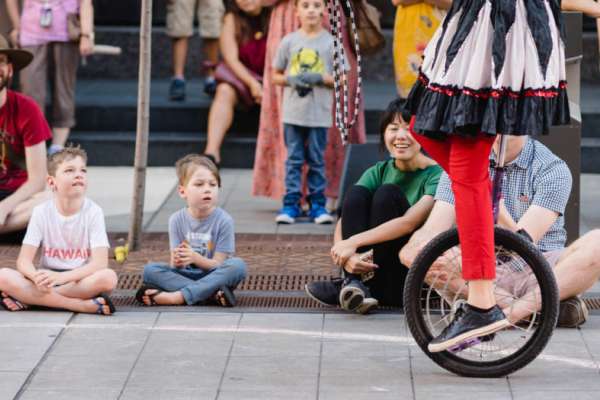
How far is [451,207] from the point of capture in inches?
252

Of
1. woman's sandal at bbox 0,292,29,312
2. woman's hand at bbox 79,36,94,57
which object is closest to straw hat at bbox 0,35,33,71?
woman's sandal at bbox 0,292,29,312

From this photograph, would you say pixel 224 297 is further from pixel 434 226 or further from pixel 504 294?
pixel 504 294

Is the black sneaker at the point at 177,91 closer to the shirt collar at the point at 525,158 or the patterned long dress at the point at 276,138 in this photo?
the patterned long dress at the point at 276,138

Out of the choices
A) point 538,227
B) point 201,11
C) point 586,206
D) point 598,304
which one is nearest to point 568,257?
point 538,227

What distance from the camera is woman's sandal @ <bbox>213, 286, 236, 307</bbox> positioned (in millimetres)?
6855

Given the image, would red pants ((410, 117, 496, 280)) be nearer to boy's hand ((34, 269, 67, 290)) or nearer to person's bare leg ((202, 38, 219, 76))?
boy's hand ((34, 269, 67, 290))

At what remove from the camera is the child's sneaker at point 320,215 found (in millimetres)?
9320

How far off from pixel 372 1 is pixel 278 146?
12.7 feet

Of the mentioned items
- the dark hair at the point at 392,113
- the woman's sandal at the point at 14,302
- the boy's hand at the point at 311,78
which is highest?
the dark hair at the point at 392,113

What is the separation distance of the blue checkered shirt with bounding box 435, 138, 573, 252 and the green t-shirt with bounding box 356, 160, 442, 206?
1.00 ft

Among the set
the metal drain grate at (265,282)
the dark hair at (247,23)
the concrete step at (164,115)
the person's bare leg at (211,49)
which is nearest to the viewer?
the metal drain grate at (265,282)

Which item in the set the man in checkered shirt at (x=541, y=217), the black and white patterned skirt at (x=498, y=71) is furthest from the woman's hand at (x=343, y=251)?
the black and white patterned skirt at (x=498, y=71)

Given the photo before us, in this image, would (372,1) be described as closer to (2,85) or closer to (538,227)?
(2,85)

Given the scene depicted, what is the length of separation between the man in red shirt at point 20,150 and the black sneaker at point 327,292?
226 centimetres
